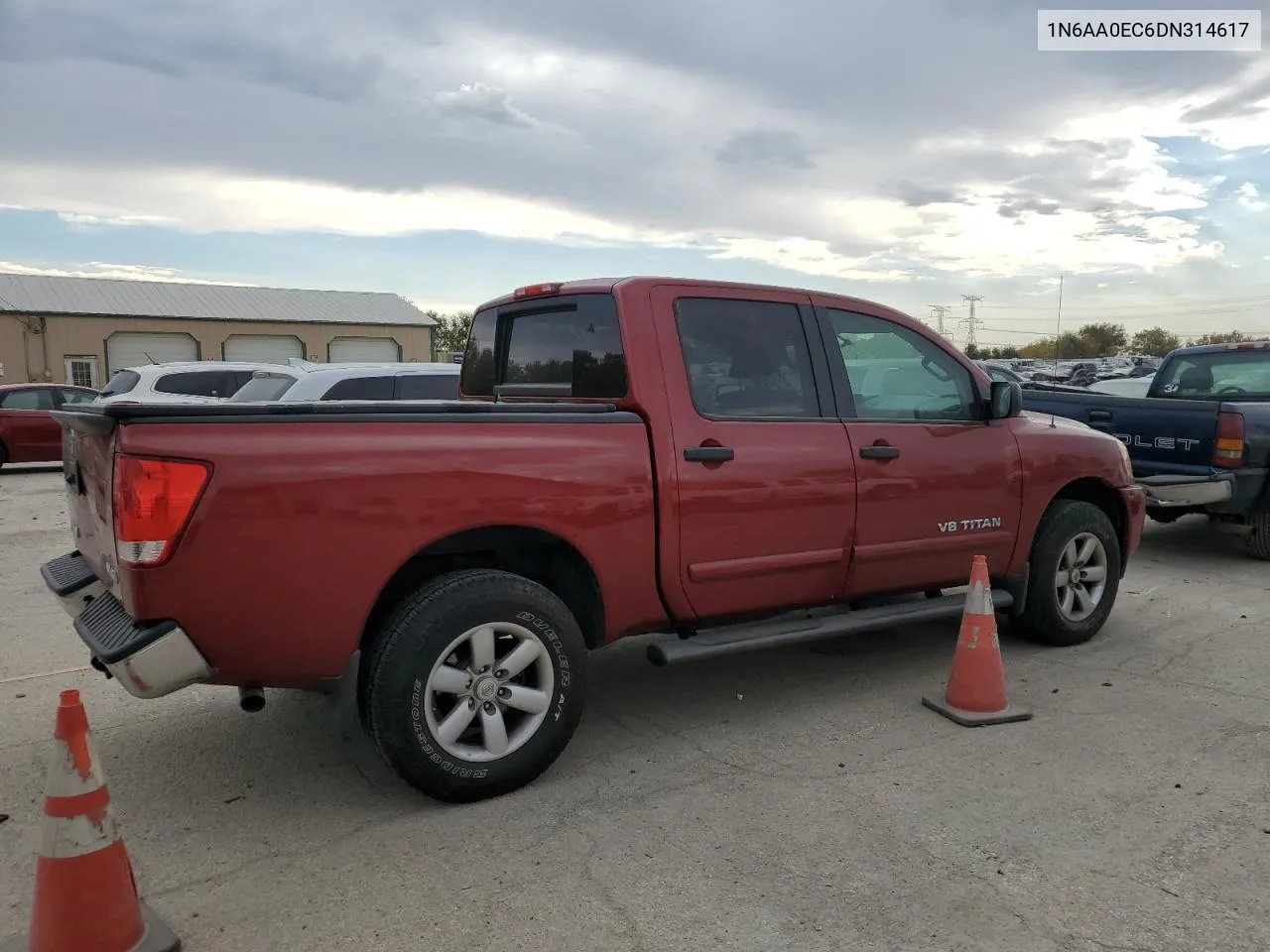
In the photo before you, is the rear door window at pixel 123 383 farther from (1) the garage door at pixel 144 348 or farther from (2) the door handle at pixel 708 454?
(1) the garage door at pixel 144 348

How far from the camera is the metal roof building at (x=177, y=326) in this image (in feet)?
119

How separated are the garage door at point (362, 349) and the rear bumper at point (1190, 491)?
39.1 meters

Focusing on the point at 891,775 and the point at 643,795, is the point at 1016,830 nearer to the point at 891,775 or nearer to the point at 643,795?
the point at 891,775

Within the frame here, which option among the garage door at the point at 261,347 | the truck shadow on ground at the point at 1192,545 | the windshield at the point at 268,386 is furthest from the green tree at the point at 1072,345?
the windshield at the point at 268,386

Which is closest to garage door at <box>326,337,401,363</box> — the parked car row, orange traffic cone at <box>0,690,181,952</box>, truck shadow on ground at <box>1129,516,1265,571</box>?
the parked car row

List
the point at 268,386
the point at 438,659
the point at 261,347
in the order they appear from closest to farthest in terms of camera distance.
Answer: the point at 438,659, the point at 268,386, the point at 261,347

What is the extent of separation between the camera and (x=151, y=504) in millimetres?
2816

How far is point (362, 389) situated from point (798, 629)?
597cm

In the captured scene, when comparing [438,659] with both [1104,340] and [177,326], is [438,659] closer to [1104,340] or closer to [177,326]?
[177,326]

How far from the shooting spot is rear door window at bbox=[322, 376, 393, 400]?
8773mm

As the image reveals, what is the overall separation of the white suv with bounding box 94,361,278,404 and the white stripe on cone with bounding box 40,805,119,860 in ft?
34.4

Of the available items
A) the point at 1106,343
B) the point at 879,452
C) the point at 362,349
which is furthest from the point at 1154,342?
the point at 879,452

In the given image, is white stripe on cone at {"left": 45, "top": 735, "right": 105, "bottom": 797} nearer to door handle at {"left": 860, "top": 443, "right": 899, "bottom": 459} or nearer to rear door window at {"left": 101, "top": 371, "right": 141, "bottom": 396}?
door handle at {"left": 860, "top": 443, "right": 899, "bottom": 459}

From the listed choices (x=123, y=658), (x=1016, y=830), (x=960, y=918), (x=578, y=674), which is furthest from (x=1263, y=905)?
(x=123, y=658)
